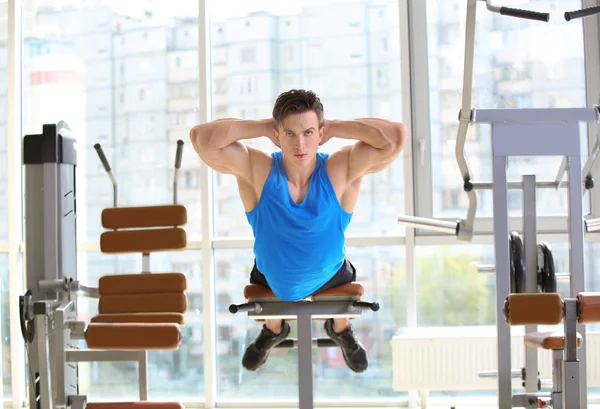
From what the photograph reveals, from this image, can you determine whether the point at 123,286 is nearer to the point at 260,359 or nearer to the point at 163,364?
the point at 260,359

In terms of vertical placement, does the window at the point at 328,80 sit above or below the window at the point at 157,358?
above

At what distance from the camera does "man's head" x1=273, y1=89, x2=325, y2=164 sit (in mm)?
2889

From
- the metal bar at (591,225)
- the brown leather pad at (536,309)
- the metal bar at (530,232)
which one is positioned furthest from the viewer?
the metal bar at (591,225)

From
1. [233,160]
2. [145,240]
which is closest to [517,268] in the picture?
[233,160]

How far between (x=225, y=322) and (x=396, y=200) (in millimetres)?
1257

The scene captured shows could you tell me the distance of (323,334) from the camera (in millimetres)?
5074

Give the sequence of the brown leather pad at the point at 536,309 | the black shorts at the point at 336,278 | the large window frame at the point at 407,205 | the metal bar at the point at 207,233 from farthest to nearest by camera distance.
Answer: the metal bar at the point at 207,233
the large window frame at the point at 407,205
the black shorts at the point at 336,278
the brown leather pad at the point at 536,309

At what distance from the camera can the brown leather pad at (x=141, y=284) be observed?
387 cm

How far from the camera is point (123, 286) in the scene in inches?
152

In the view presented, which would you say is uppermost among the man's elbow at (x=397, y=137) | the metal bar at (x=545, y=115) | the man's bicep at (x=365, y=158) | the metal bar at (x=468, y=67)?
the metal bar at (x=468, y=67)

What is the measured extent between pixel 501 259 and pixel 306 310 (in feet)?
2.60

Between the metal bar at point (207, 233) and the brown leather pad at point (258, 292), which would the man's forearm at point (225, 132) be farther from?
the metal bar at point (207, 233)

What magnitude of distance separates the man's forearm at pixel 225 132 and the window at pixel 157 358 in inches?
88.5

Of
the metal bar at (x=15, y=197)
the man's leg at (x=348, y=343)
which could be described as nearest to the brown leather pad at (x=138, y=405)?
the man's leg at (x=348, y=343)
